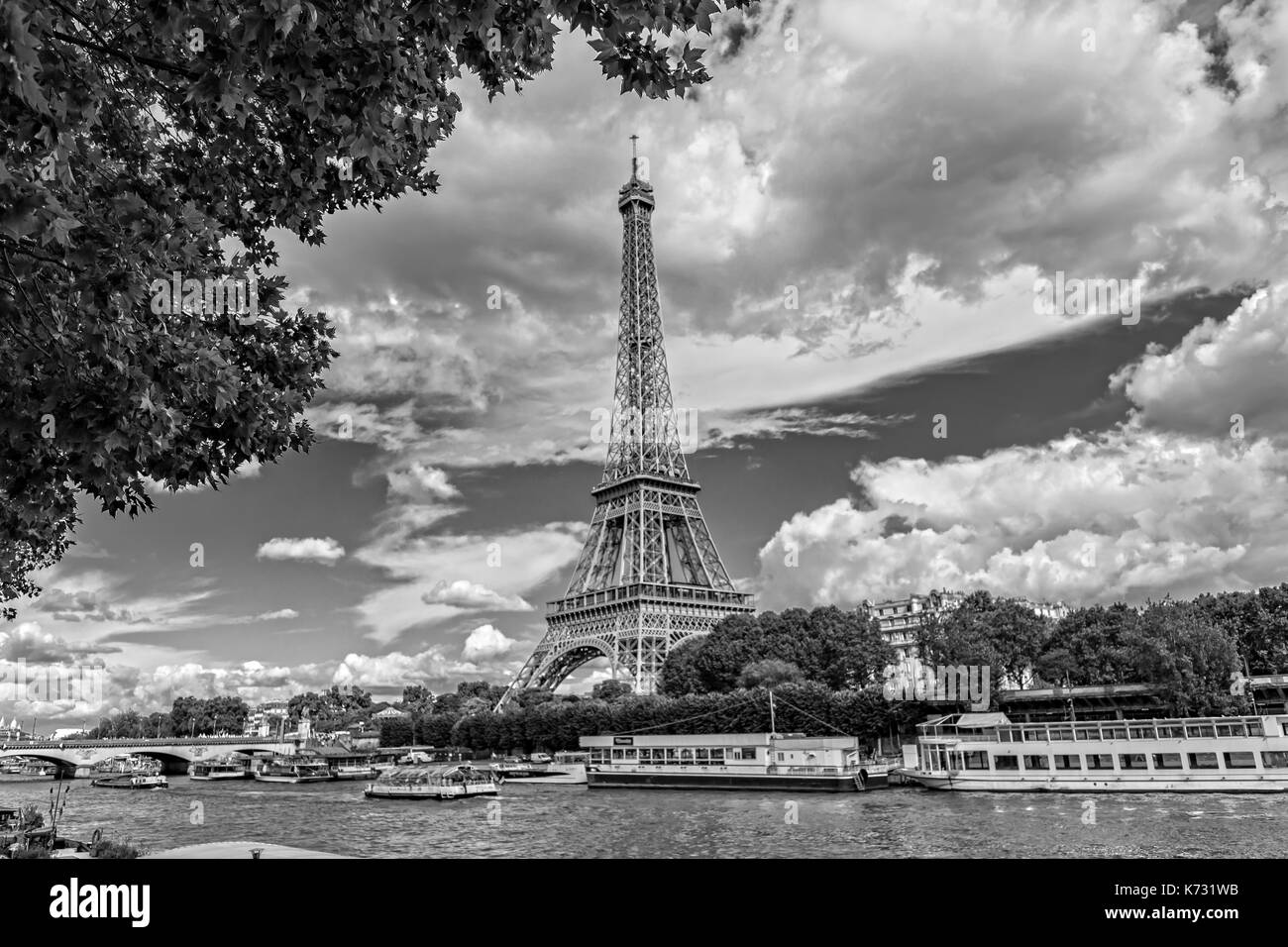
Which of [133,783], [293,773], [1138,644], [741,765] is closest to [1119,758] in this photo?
[741,765]

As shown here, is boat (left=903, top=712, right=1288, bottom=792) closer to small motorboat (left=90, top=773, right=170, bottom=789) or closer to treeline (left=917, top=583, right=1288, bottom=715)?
treeline (left=917, top=583, right=1288, bottom=715)

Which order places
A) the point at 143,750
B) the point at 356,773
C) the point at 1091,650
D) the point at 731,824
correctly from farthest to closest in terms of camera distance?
the point at 143,750, the point at 356,773, the point at 1091,650, the point at 731,824

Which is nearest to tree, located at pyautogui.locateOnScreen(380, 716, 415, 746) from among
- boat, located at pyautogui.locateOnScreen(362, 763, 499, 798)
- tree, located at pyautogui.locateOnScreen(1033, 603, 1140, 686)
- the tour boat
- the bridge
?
the bridge

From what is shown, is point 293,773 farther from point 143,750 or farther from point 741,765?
point 741,765

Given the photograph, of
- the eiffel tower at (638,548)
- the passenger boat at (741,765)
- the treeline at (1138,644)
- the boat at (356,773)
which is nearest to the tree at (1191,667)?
the treeline at (1138,644)

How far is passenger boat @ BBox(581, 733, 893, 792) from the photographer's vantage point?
53.2m

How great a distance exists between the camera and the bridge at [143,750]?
3710 inches

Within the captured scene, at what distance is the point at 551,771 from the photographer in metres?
73.2

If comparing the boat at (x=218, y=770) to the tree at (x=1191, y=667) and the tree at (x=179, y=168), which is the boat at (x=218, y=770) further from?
the tree at (x=179, y=168)

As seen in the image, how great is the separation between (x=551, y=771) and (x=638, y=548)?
33.2 metres

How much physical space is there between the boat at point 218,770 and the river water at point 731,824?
34.4 metres
